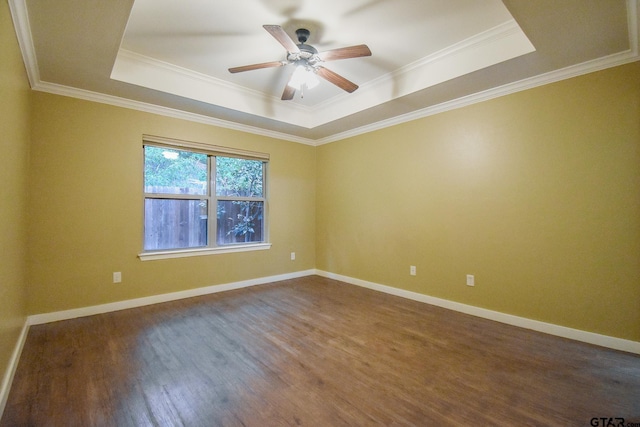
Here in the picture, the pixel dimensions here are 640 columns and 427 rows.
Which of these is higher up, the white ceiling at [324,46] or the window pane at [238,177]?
the white ceiling at [324,46]

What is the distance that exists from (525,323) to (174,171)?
4.38 m

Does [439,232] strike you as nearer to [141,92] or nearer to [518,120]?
[518,120]

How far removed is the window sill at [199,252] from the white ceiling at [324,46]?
178 cm

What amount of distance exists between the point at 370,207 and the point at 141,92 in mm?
3199

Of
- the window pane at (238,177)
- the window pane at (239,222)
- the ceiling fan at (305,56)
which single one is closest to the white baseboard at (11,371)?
the window pane at (239,222)

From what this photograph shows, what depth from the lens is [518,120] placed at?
2805mm

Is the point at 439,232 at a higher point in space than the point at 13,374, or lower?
higher

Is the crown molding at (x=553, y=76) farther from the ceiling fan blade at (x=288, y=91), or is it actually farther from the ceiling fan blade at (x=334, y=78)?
the ceiling fan blade at (x=288, y=91)

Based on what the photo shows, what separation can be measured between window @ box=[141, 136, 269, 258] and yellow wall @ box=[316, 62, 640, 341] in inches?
75.0

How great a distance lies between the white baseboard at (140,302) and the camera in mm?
2795

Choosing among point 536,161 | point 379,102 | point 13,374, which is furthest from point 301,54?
point 13,374

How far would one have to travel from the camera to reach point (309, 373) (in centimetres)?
196

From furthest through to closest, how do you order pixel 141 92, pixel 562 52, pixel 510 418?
pixel 141 92, pixel 562 52, pixel 510 418

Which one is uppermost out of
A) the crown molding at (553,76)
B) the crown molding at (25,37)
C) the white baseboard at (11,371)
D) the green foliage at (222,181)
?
the crown molding at (553,76)
